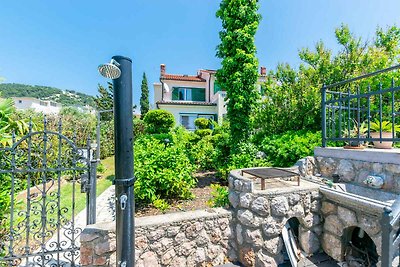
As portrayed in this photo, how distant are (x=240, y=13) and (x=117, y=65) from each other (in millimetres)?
5887

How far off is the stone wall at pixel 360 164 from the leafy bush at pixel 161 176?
324 centimetres

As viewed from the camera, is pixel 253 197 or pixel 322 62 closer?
pixel 253 197

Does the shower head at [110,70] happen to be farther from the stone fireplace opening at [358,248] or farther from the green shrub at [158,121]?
the green shrub at [158,121]

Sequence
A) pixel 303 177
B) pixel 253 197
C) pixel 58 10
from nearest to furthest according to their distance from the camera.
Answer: pixel 253 197 < pixel 303 177 < pixel 58 10

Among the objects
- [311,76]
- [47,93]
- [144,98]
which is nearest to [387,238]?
[311,76]

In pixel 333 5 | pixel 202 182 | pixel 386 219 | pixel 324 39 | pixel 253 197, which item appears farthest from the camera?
pixel 324 39

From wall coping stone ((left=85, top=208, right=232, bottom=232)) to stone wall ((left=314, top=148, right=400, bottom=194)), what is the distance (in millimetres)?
2725

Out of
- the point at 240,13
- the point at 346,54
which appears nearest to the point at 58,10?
the point at 240,13

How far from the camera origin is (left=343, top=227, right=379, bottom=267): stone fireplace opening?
116 inches

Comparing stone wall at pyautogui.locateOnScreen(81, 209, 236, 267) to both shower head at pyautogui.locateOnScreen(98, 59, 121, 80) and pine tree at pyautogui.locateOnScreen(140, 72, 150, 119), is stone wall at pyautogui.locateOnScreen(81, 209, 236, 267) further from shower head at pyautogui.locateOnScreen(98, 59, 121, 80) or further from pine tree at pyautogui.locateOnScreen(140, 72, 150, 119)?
pine tree at pyautogui.locateOnScreen(140, 72, 150, 119)

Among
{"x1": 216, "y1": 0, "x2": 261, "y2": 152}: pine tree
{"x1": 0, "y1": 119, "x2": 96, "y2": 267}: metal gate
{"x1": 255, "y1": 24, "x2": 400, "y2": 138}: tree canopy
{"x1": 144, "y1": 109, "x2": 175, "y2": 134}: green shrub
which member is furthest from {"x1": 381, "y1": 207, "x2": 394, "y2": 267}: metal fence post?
{"x1": 144, "y1": 109, "x2": 175, "y2": 134}: green shrub

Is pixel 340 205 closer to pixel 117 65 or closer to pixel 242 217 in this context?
pixel 242 217

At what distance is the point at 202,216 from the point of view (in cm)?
313

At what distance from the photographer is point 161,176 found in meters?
4.31
